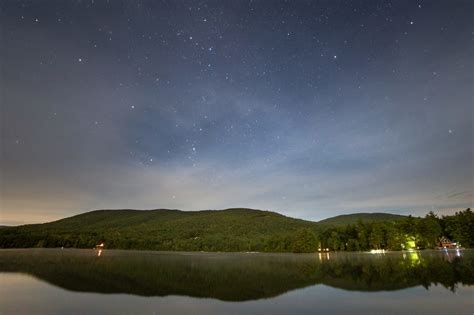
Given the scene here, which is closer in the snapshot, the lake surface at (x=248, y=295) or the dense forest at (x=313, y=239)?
the lake surface at (x=248, y=295)

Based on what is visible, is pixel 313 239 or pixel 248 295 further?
pixel 313 239

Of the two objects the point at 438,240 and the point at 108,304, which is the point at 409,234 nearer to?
the point at 438,240

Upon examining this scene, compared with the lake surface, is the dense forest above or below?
above

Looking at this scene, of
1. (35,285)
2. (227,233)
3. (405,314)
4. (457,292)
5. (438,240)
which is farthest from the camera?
(227,233)

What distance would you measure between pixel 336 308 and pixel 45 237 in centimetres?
19214

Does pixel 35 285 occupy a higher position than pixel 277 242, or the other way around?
pixel 277 242

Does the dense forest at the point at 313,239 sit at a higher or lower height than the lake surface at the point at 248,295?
higher

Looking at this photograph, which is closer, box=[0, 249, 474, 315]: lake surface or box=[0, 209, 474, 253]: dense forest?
box=[0, 249, 474, 315]: lake surface

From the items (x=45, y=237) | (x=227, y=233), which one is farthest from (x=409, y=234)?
(x=45, y=237)

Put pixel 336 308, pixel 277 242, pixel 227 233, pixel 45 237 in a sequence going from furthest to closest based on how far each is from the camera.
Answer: pixel 227 233, pixel 45 237, pixel 277 242, pixel 336 308

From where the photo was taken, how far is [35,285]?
35281 mm

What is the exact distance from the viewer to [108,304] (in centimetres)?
2467

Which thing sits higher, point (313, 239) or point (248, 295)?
point (313, 239)

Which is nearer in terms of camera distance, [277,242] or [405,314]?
[405,314]
